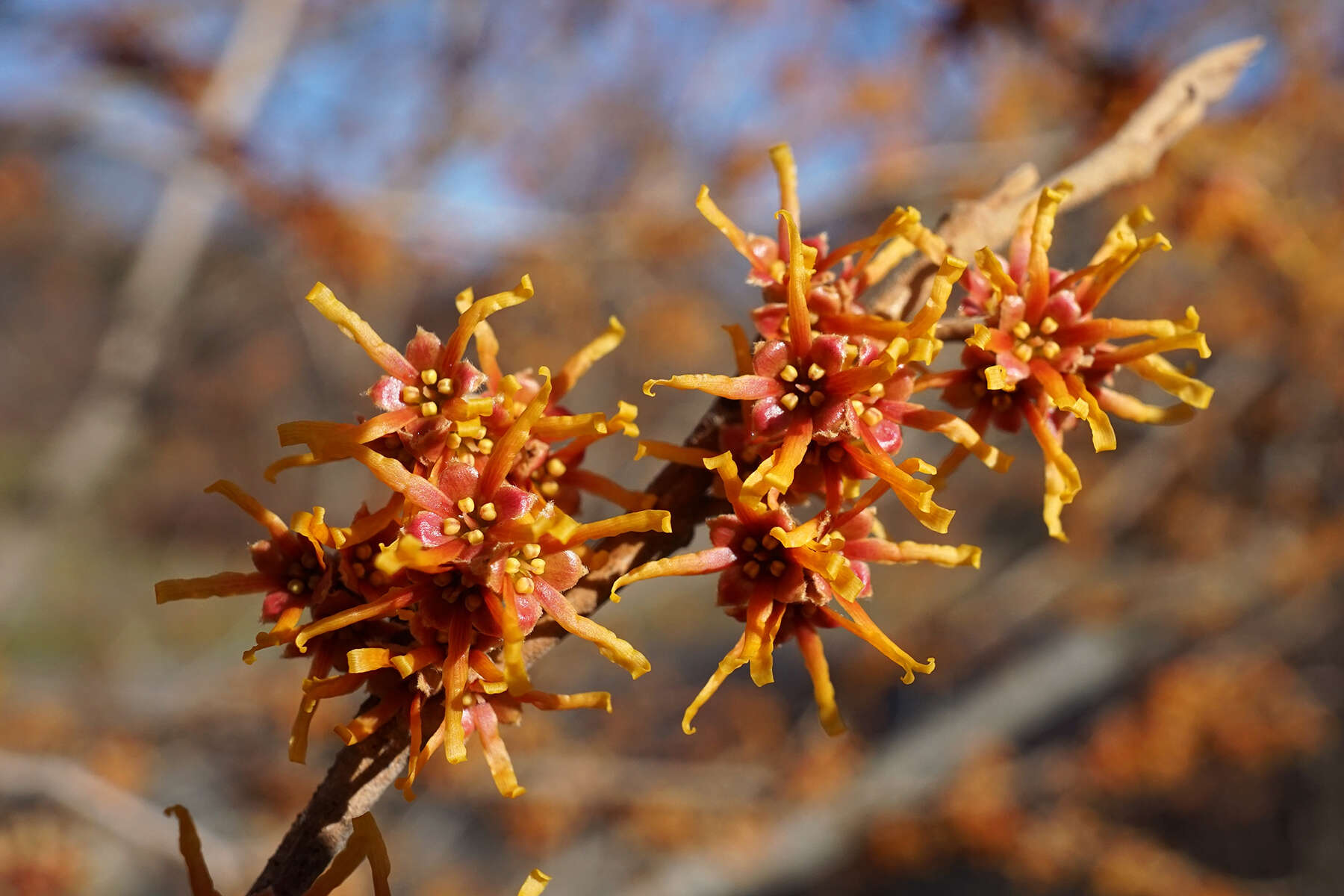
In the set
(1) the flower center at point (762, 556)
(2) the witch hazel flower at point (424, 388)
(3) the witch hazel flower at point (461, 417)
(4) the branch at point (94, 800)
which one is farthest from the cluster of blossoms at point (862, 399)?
(4) the branch at point (94, 800)

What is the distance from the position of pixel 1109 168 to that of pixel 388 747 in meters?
1.38

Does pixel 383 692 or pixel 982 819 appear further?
pixel 982 819

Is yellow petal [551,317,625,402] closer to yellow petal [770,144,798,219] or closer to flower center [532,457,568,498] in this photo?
flower center [532,457,568,498]

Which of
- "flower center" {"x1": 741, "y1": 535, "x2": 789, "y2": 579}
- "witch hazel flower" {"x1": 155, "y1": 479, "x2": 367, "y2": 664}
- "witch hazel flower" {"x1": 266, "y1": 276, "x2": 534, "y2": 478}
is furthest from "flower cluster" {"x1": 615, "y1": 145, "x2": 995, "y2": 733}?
"witch hazel flower" {"x1": 155, "y1": 479, "x2": 367, "y2": 664}

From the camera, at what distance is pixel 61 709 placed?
14.9 feet

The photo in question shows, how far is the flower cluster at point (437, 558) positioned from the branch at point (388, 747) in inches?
1.4

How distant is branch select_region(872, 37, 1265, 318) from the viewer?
1.20 m

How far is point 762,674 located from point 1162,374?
25.9 inches

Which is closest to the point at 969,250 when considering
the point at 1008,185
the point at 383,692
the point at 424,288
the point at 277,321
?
the point at 1008,185

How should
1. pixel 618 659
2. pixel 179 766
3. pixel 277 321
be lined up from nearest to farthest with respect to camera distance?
1. pixel 618 659
2. pixel 179 766
3. pixel 277 321

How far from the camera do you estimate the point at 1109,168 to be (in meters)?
1.34

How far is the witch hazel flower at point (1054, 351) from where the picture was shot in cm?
102

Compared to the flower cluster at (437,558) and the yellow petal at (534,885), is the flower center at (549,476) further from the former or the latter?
the yellow petal at (534,885)

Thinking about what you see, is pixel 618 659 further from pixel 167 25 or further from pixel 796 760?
pixel 167 25
